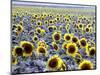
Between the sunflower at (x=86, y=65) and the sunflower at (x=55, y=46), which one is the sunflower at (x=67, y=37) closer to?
the sunflower at (x=55, y=46)

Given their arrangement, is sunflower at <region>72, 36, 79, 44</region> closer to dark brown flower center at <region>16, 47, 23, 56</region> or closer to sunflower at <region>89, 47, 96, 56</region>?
sunflower at <region>89, 47, 96, 56</region>

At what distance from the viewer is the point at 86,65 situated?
2.61 metres

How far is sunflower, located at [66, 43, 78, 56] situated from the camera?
2.55m

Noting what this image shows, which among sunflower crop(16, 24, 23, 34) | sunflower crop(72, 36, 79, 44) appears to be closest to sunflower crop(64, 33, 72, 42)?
sunflower crop(72, 36, 79, 44)

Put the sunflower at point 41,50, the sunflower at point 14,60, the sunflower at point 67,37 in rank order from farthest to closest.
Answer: the sunflower at point 67,37
the sunflower at point 41,50
the sunflower at point 14,60

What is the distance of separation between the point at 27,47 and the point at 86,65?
73 centimetres

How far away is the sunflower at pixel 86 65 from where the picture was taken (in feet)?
8.50

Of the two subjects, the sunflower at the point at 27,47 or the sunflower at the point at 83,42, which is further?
the sunflower at the point at 83,42

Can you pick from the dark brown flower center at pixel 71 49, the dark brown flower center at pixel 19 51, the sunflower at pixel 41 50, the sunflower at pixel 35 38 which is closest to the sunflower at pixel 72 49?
the dark brown flower center at pixel 71 49

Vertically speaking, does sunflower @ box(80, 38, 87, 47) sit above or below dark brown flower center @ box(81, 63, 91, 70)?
above

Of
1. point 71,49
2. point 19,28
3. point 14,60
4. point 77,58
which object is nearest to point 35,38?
point 19,28

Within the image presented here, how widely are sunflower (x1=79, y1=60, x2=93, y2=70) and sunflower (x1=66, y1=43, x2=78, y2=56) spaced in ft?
0.51

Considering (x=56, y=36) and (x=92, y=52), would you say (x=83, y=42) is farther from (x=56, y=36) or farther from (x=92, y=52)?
(x=56, y=36)

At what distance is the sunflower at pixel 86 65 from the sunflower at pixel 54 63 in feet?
0.84
